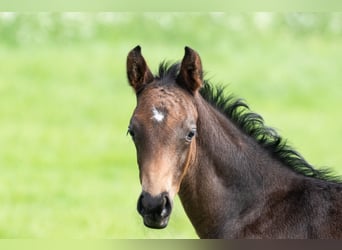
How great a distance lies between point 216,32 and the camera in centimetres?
2638

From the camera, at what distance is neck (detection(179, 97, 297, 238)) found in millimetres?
7285

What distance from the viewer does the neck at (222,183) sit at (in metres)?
7.29

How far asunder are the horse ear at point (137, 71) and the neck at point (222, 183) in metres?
0.42

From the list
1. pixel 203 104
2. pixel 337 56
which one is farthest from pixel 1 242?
pixel 337 56

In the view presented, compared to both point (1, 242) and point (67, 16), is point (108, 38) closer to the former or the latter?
point (67, 16)

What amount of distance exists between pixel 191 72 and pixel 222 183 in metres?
0.84

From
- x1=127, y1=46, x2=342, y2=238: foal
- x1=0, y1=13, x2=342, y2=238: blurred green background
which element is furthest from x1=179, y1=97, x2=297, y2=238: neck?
x1=0, y1=13, x2=342, y2=238: blurred green background

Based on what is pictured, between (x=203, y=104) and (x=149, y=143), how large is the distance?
2.43 feet

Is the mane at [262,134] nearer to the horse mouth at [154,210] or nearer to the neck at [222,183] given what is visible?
the neck at [222,183]

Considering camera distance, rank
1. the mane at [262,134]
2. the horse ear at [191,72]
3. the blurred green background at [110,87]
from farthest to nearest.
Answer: the blurred green background at [110,87], the mane at [262,134], the horse ear at [191,72]

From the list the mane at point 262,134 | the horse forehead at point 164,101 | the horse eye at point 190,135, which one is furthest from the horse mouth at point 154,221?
the mane at point 262,134

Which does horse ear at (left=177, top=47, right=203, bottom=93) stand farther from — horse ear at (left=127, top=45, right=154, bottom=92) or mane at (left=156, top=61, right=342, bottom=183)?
mane at (left=156, top=61, right=342, bottom=183)

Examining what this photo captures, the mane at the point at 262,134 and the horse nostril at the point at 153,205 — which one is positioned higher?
the mane at the point at 262,134

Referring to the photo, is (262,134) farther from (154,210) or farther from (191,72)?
(154,210)
